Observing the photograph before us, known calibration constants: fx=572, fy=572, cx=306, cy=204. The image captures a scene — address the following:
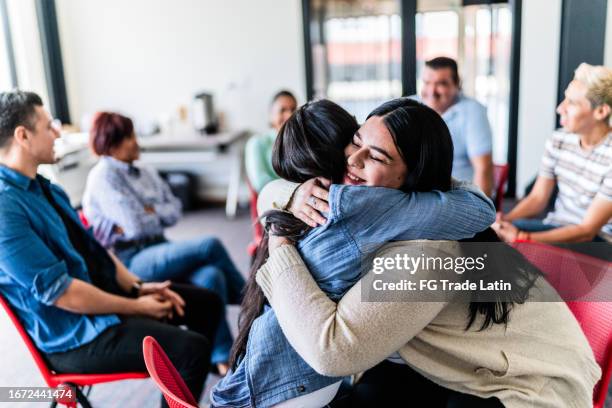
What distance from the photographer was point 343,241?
112cm

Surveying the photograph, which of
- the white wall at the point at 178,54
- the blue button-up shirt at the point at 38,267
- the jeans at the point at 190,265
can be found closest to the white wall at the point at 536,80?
the white wall at the point at 178,54

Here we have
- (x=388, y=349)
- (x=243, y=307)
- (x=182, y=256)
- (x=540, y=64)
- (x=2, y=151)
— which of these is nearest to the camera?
(x=388, y=349)

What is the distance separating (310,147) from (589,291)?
84 cm

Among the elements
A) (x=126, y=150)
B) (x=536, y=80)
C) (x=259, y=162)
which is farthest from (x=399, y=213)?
(x=536, y=80)

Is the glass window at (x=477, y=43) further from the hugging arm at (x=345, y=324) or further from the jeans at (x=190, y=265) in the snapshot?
the hugging arm at (x=345, y=324)

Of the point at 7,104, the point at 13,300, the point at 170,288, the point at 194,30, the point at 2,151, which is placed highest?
the point at 194,30

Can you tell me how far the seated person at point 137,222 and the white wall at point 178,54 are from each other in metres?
2.50

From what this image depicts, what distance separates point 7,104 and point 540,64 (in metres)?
3.96

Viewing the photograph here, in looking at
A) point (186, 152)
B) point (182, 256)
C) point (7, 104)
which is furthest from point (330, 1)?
point (7, 104)

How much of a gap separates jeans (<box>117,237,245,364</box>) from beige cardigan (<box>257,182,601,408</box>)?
4.26ft

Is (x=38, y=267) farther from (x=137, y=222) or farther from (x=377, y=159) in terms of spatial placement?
(x=377, y=159)

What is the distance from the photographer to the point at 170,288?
7.32ft

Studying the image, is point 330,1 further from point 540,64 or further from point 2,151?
point 2,151

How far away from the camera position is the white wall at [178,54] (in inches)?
192
